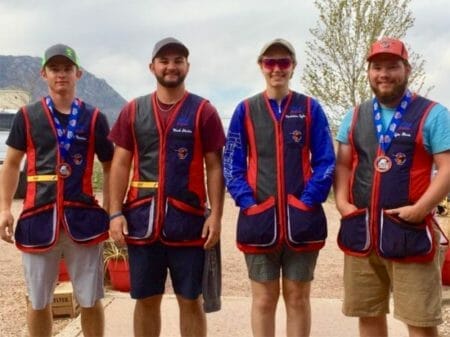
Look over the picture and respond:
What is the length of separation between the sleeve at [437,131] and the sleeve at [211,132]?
1199 mm

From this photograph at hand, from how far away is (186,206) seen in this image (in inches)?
146

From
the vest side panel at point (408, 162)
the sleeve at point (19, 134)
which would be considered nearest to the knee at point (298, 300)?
the vest side panel at point (408, 162)

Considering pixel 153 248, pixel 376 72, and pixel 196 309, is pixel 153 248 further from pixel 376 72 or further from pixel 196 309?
pixel 376 72

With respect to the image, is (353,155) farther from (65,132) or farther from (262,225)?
(65,132)

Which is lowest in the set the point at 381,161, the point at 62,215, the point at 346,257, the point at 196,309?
the point at 196,309

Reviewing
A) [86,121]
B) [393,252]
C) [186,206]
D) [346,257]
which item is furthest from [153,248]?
[393,252]

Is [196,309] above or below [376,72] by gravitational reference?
below

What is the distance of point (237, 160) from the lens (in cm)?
375

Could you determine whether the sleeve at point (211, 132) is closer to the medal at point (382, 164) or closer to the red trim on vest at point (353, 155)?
the red trim on vest at point (353, 155)

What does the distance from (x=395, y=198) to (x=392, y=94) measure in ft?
1.90

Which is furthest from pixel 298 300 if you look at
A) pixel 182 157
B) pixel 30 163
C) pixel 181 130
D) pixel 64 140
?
pixel 30 163

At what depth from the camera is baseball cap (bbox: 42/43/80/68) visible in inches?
152

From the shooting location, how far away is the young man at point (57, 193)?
3793 millimetres

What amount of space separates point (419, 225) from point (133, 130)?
5.75 feet
